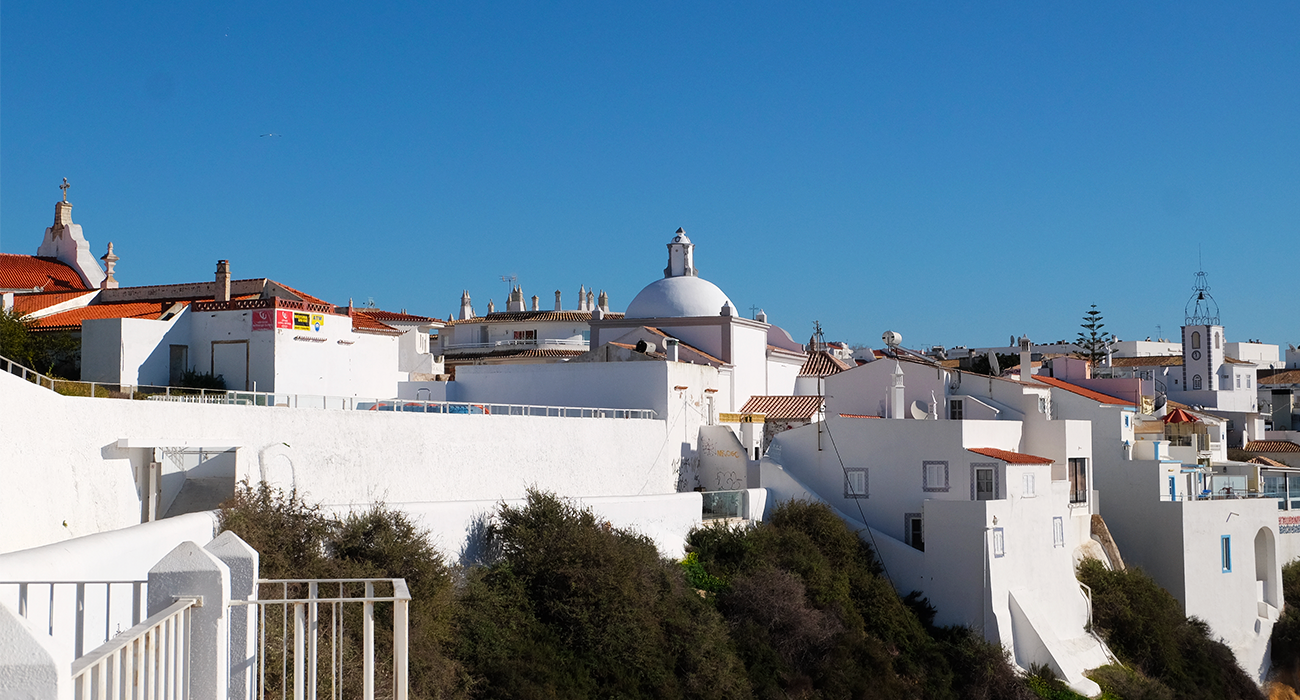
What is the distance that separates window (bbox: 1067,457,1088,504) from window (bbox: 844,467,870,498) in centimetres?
672

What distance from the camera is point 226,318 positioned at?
26.6 m

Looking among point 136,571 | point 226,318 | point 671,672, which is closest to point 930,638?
point 671,672

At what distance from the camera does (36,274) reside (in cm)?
3850

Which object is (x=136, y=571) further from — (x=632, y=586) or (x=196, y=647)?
(x=632, y=586)

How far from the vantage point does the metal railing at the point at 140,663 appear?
414 centimetres

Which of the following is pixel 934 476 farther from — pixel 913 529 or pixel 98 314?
pixel 98 314

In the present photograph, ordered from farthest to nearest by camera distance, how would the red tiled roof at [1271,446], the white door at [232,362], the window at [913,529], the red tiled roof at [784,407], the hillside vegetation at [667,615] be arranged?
the red tiled roof at [1271,446]
the red tiled roof at [784,407]
the window at [913,529]
the white door at [232,362]
the hillside vegetation at [667,615]

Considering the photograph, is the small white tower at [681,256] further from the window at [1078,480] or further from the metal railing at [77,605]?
the metal railing at [77,605]

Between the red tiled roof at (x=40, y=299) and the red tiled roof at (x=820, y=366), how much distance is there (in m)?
24.7

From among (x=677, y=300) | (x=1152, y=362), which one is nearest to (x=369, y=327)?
(x=677, y=300)

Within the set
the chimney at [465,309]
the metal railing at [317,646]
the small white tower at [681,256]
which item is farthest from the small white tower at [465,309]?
the metal railing at [317,646]

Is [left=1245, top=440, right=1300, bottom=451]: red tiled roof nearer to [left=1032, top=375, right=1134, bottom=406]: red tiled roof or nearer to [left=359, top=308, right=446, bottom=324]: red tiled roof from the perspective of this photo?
[left=1032, top=375, right=1134, bottom=406]: red tiled roof

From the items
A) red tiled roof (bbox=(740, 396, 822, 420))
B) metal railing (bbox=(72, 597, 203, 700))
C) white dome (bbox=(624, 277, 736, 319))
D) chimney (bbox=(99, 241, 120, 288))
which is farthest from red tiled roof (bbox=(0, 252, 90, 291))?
metal railing (bbox=(72, 597, 203, 700))

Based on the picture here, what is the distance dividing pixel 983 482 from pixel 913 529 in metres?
2.19
